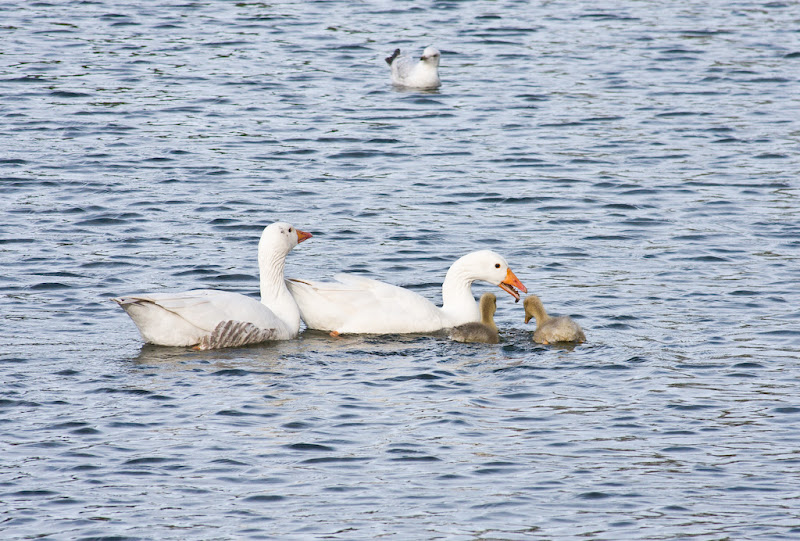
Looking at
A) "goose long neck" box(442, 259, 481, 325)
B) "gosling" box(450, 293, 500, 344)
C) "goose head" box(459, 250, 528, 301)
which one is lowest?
"gosling" box(450, 293, 500, 344)

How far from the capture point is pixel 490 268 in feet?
44.0

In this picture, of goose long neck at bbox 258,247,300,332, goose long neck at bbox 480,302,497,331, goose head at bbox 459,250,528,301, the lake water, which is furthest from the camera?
goose head at bbox 459,250,528,301

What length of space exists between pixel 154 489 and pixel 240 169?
10724 millimetres

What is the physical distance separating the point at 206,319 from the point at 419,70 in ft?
44.5

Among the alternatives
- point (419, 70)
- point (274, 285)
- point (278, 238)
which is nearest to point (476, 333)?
point (274, 285)

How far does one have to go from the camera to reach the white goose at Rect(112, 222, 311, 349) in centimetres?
1207

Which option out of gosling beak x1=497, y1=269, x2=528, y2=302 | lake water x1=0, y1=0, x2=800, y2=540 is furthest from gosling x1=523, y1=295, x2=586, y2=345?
gosling beak x1=497, y1=269, x2=528, y2=302

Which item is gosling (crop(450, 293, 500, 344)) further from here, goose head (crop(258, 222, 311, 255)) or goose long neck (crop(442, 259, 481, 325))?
goose head (crop(258, 222, 311, 255))

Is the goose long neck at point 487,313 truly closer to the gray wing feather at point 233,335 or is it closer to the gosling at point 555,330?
the gosling at point 555,330

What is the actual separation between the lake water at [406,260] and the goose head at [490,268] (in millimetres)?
554

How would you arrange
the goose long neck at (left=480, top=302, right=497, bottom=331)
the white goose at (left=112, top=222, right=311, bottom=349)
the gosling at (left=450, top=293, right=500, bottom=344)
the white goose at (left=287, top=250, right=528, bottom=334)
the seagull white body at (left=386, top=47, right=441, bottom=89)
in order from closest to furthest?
the white goose at (left=112, top=222, right=311, bottom=349), the gosling at (left=450, top=293, right=500, bottom=344), the white goose at (left=287, top=250, right=528, bottom=334), the goose long neck at (left=480, top=302, right=497, bottom=331), the seagull white body at (left=386, top=47, right=441, bottom=89)

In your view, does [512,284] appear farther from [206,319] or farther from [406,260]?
[206,319]

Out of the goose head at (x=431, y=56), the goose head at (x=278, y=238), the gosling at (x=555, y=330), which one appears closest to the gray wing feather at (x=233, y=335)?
the goose head at (x=278, y=238)

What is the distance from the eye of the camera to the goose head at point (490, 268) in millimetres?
13383
